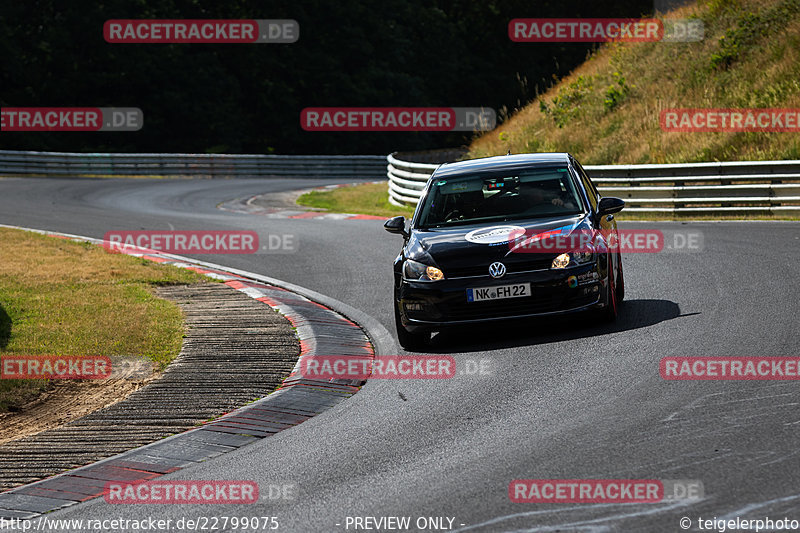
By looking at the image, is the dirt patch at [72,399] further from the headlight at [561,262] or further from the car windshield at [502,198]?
the headlight at [561,262]

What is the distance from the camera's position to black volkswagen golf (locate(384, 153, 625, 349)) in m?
9.11

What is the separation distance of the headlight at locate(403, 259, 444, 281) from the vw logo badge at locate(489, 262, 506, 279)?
0.44m

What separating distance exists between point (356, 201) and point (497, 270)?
20400 mm

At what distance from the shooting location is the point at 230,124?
49562 millimetres

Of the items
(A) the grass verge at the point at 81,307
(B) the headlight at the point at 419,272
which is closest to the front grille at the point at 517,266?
(B) the headlight at the point at 419,272

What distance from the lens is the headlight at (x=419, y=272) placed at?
9.25m

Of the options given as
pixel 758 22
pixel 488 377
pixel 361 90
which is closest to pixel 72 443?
pixel 488 377

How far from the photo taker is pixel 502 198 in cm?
1030

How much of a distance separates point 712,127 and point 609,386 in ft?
62.0

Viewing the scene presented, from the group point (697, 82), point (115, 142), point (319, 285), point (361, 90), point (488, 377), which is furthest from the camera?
point (361, 90)

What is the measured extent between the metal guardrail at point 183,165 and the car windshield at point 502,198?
30324 millimetres

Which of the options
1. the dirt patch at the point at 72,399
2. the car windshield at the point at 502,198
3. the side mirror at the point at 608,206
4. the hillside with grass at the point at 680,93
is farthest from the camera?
the hillside with grass at the point at 680,93

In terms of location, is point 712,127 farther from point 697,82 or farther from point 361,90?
point 361,90

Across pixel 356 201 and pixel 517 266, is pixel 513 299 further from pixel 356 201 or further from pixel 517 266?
pixel 356 201
